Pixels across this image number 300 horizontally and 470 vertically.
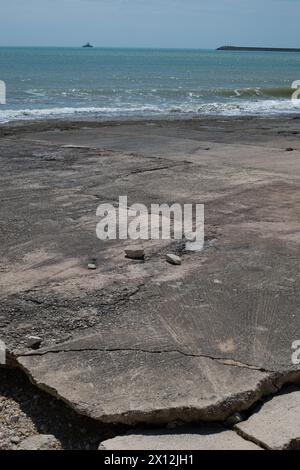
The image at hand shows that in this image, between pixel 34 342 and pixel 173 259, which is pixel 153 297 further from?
pixel 34 342

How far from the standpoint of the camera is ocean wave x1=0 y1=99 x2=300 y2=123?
19.6 metres

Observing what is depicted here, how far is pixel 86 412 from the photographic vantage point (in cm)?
287

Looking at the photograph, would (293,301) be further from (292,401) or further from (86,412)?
(86,412)

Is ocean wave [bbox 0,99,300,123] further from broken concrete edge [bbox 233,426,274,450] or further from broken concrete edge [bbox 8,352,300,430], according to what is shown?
broken concrete edge [bbox 233,426,274,450]

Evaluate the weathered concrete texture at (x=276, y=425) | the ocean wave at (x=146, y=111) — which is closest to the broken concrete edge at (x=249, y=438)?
the weathered concrete texture at (x=276, y=425)

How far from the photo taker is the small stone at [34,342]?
3416mm

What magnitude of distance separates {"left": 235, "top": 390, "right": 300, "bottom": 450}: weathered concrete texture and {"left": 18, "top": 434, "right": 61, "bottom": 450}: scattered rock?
855 mm

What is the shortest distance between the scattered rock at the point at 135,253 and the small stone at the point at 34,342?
1457 mm

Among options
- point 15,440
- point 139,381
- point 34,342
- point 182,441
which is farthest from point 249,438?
point 34,342

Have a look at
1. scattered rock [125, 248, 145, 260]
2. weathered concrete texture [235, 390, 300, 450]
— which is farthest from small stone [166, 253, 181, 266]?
weathered concrete texture [235, 390, 300, 450]

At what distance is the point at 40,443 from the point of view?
2768mm

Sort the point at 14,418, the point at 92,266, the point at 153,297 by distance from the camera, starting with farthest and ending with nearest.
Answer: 1. the point at 92,266
2. the point at 153,297
3. the point at 14,418

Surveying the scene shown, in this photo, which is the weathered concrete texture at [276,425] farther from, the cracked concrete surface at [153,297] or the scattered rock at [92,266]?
the scattered rock at [92,266]

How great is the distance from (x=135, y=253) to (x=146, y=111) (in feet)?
57.9
